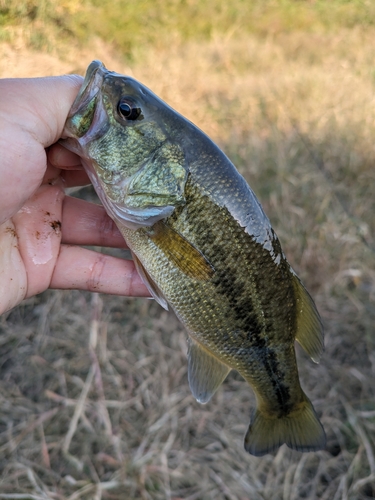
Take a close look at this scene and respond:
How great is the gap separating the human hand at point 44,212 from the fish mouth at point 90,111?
6 centimetres

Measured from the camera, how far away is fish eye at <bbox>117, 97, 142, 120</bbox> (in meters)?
1.55

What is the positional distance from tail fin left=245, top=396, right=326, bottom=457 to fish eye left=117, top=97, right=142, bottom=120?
59.1 inches

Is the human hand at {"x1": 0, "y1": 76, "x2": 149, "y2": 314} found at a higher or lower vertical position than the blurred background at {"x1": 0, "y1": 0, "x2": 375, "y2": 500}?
higher

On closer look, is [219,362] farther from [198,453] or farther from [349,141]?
[349,141]

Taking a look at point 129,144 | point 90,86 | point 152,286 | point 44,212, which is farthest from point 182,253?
point 44,212

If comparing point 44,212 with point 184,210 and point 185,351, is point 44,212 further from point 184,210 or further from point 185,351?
point 185,351

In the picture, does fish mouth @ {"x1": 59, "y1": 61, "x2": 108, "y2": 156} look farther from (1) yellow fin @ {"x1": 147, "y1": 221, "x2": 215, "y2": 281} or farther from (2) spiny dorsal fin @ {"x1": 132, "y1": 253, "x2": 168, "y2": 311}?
(2) spiny dorsal fin @ {"x1": 132, "y1": 253, "x2": 168, "y2": 311}

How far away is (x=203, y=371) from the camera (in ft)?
6.01

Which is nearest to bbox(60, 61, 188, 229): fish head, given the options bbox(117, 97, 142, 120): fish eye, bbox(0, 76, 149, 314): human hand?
bbox(117, 97, 142, 120): fish eye

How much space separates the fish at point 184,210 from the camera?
1.55 meters

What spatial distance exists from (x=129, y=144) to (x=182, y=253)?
0.50m

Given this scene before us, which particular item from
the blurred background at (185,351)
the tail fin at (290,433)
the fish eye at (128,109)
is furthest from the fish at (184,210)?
the blurred background at (185,351)

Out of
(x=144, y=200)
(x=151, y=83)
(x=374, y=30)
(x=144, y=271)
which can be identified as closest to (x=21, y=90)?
(x=144, y=200)

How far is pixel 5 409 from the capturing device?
2.80 m
